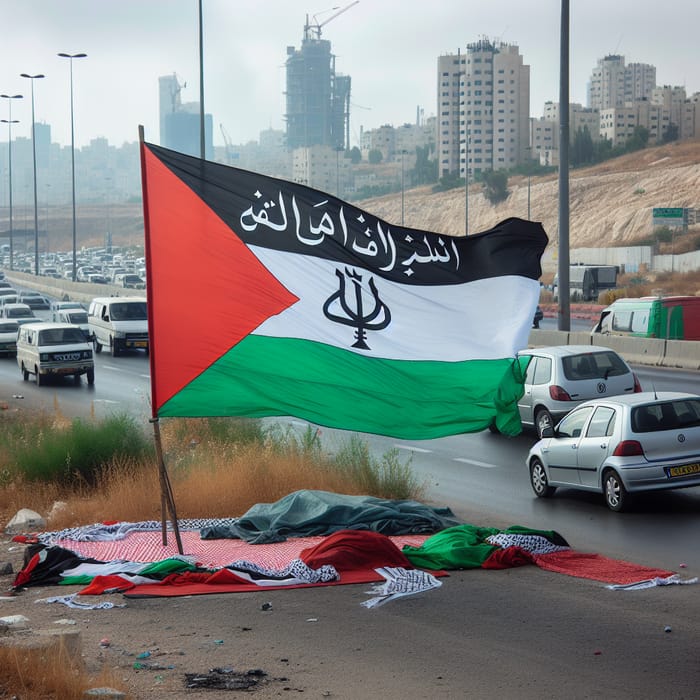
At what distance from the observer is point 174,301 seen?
1109 cm

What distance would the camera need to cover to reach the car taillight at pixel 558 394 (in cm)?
2138

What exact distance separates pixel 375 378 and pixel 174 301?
198 centimetres

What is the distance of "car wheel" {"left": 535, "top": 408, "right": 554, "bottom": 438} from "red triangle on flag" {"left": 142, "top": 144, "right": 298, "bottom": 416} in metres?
11.2

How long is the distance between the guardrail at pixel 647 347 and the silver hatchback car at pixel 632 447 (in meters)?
17.3

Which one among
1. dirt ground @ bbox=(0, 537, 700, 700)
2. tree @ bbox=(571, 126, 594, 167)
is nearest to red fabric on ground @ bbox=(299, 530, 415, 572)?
dirt ground @ bbox=(0, 537, 700, 700)

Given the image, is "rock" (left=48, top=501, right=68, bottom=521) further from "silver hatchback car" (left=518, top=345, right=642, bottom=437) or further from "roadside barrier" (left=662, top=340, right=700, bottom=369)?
"roadside barrier" (left=662, top=340, right=700, bottom=369)

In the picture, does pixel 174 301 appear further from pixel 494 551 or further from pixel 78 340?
pixel 78 340

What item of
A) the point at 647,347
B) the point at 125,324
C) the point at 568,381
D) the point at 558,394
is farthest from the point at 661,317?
the point at 125,324

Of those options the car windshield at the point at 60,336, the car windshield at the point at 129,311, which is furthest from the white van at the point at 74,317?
the car windshield at the point at 60,336

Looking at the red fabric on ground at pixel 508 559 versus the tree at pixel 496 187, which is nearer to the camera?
the red fabric on ground at pixel 508 559

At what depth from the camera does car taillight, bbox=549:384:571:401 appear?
70.1 feet

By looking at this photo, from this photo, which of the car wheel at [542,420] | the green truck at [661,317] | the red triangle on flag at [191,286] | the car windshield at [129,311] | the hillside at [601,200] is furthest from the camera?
the hillside at [601,200]

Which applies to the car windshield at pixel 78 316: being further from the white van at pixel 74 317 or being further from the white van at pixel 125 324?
the white van at pixel 125 324

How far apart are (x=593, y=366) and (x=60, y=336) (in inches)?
743
